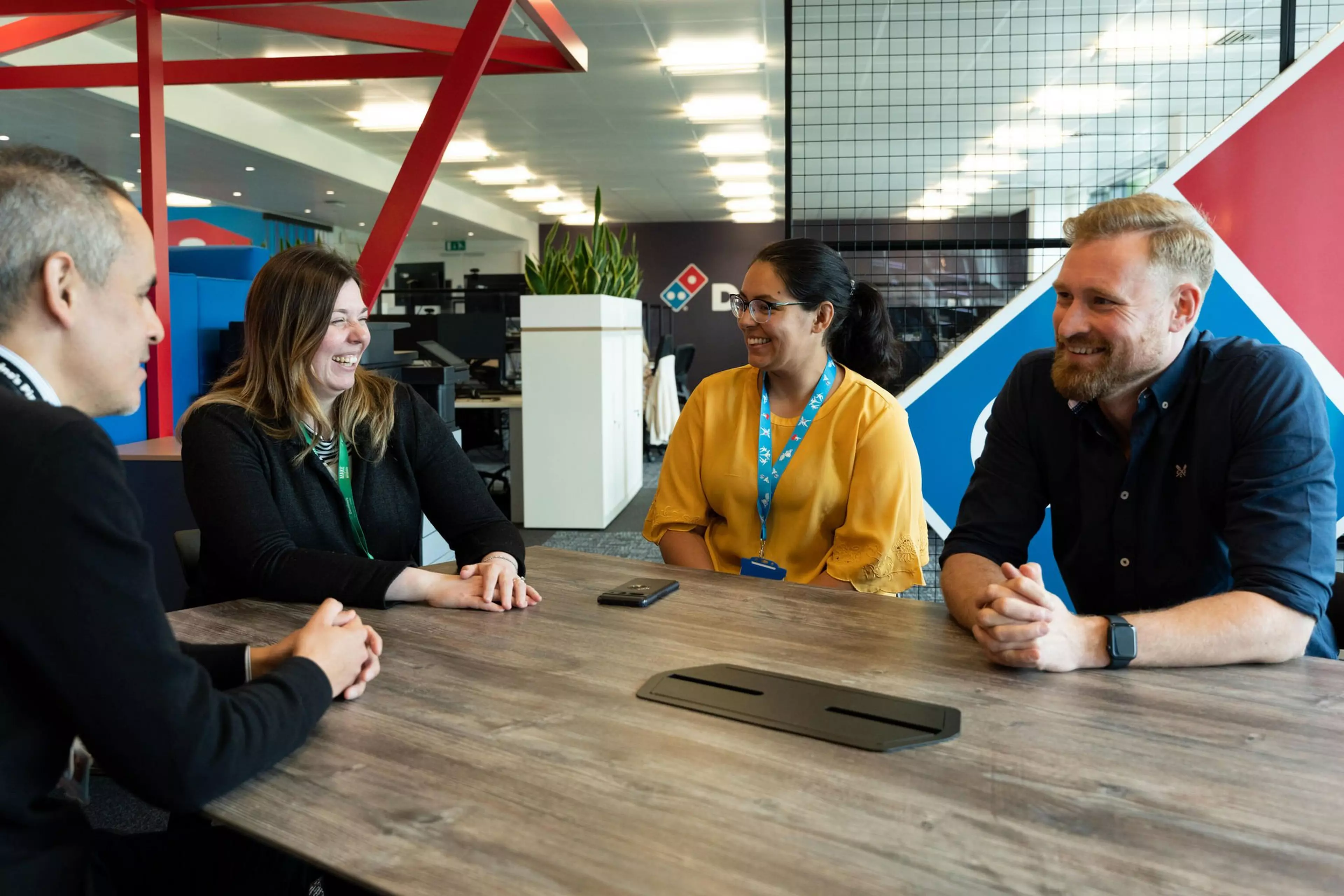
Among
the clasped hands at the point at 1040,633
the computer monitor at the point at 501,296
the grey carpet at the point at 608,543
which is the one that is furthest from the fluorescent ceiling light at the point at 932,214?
the clasped hands at the point at 1040,633

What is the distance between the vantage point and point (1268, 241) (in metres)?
2.76

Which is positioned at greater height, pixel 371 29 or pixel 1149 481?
pixel 371 29

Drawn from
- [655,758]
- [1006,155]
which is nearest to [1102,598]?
[655,758]

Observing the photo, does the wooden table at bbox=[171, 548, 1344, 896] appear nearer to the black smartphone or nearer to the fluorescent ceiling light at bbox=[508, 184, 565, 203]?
the black smartphone

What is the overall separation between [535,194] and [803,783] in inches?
610

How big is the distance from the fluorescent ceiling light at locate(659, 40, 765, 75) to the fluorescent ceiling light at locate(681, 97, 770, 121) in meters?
0.96

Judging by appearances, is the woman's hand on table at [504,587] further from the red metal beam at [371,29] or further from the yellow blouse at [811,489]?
the red metal beam at [371,29]

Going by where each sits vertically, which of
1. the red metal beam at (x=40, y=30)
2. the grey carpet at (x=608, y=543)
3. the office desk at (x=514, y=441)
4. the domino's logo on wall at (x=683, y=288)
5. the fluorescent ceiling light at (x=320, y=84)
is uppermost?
the fluorescent ceiling light at (x=320, y=84)

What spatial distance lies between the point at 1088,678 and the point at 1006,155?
1189cm

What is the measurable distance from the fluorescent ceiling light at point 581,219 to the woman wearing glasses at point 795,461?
16.1 meters

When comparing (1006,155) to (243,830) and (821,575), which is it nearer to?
(821,575)

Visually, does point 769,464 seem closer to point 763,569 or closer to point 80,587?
point 763,569

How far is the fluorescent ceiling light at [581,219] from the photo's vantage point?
18.4 meters

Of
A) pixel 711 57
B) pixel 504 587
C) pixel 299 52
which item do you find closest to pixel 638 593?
pixel 504 587
